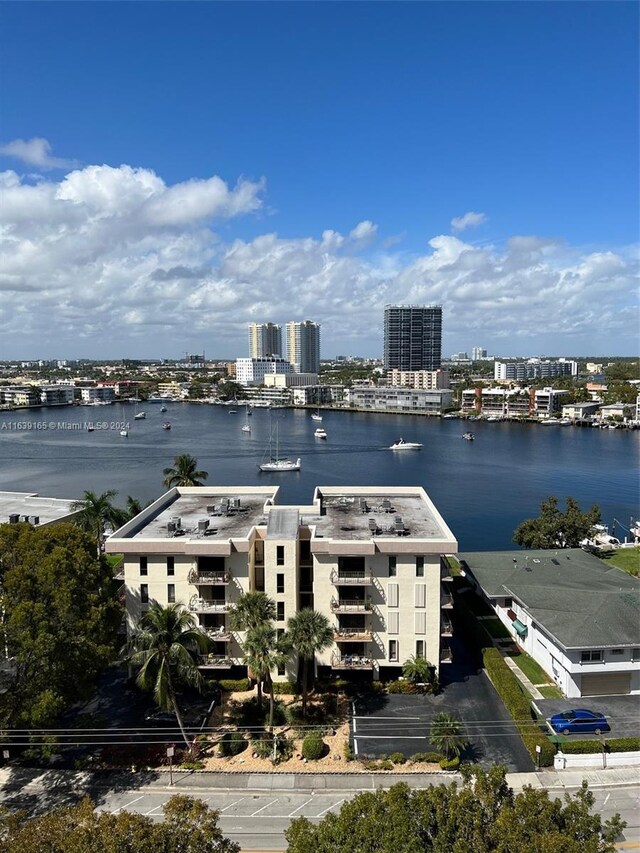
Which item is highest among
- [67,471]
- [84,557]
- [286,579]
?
[84,557]

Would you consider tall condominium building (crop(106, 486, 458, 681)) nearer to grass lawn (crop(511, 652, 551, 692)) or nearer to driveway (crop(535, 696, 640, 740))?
grass lawn (crop(511, 652, 551, 692))

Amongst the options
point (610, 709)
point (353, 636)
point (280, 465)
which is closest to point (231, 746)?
point (353, 636)

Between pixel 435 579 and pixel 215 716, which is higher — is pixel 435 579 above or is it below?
above

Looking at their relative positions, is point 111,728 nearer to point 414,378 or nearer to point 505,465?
point 505,465

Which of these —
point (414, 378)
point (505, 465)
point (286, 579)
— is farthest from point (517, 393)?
point (286, 579)

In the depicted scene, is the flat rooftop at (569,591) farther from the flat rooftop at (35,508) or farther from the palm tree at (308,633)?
the flat rooftop at (35,508)

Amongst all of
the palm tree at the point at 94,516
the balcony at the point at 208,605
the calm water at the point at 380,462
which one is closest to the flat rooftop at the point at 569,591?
the balcony at the point at 208,605
